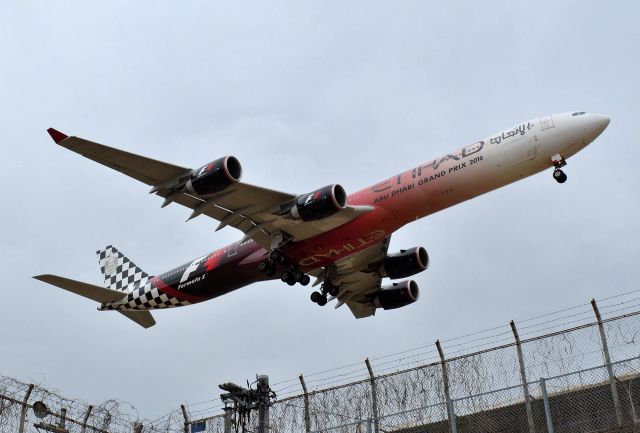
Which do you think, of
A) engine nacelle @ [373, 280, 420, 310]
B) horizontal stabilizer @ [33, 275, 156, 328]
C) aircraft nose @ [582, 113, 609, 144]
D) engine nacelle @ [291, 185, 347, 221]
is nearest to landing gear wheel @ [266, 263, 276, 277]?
engine nacelle @ [291, 185, 347, 221]

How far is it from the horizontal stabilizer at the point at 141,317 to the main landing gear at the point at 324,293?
28.0 feet

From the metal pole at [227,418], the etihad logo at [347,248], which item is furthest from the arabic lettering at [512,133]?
the metal pole at [227,418]

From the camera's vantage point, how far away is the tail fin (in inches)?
1490

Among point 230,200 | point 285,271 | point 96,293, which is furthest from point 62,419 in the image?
point 96,293

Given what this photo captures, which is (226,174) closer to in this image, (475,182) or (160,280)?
(475,182)

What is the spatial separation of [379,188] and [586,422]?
1324 cm

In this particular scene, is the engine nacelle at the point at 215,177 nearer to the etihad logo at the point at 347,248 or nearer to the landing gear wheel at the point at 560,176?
the etihad logo at the point at 347,248

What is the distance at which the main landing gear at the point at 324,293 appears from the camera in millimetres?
34312

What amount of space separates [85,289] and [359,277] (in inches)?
494

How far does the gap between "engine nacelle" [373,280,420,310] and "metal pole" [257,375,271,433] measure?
1416 centimetres

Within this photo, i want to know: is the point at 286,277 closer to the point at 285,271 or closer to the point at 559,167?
the point at 285,271

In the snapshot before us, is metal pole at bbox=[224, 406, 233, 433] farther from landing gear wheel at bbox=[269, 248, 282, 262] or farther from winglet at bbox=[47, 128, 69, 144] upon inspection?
winglet at bbox=[47, 128, 69, 144]

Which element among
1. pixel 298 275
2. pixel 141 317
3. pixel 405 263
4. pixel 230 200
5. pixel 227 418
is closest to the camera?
pixel 227 418

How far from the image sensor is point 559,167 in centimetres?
2638
